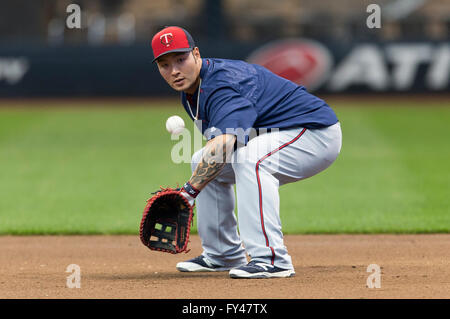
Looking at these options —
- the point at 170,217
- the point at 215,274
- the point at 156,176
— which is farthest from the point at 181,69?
the point at 156,176

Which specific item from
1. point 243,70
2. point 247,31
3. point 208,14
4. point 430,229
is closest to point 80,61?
point 208,14

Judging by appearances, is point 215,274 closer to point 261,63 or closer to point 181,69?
point 181,69

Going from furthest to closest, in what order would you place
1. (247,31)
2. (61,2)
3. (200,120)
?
(61,2) < (247,31) < (200,120)

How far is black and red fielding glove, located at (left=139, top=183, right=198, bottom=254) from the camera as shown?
4.99 m

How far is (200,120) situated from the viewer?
16.9 ft

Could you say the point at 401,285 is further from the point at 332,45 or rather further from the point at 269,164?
the point at 332,45

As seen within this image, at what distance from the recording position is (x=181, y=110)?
58.6 feet

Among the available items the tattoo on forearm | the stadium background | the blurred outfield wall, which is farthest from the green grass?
the tattoo on forearm

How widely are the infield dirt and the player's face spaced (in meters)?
1.21

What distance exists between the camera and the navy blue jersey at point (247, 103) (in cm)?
481

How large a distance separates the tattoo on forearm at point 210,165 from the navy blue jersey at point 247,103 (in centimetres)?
9

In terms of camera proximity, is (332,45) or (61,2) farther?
(61,2)

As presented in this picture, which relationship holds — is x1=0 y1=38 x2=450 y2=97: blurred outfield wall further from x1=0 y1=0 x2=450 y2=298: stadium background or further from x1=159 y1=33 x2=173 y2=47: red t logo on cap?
x1=159 y1=33 x2=173 y2=47: red t logo on cap
